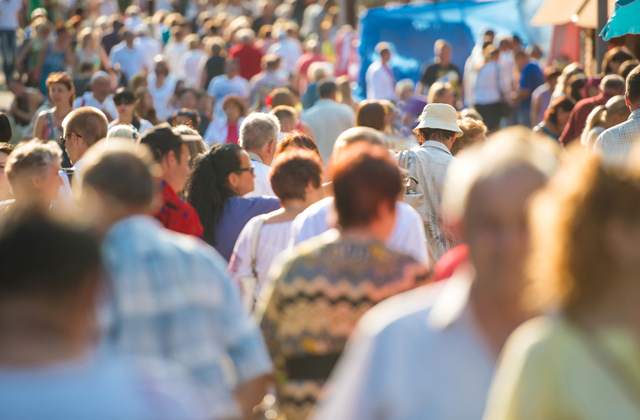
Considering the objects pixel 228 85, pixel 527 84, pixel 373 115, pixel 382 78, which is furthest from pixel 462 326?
pixel 382 78

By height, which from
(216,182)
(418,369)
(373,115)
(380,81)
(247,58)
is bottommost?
Answer: (380,81)

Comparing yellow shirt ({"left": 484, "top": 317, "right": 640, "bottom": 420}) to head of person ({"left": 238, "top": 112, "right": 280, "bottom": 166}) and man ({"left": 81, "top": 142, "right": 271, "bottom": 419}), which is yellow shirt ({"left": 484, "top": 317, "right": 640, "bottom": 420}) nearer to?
man ({"left": 81, "top": 142, "right": 271, "bottom": 419})

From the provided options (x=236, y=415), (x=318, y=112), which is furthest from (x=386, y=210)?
(x=318, y=112)

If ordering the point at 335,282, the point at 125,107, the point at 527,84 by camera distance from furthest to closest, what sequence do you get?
the point at 527,84 → the point at 125,107 → the point at 335,282

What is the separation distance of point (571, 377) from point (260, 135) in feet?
15.5

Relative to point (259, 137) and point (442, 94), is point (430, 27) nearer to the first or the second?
point (442, 94)

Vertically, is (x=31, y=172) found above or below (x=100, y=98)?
above

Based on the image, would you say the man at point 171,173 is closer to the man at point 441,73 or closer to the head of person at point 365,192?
the head of person at point 365,192

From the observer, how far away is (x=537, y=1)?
54.1ft

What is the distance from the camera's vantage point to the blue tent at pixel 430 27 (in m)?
16.9

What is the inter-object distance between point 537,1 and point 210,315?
15327 millimetres

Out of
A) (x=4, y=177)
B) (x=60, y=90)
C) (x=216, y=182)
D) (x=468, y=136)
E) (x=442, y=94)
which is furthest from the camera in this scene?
(x=442, y=94)

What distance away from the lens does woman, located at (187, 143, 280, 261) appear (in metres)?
4.86

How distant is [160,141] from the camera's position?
14.0 ft
